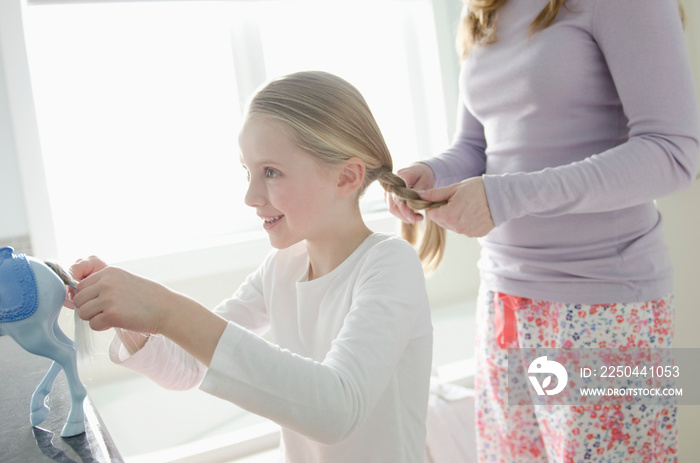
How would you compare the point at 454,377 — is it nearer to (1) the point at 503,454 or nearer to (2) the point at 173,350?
(1) the point at 503,454

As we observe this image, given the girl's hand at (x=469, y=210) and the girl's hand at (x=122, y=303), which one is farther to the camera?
the girl's hand at (x=469, y=210)

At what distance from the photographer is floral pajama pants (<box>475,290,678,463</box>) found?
40.0 inches

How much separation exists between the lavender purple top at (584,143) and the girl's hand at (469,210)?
0.6 inches

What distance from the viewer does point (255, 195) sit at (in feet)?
2.97

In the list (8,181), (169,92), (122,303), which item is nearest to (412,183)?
(122,303)

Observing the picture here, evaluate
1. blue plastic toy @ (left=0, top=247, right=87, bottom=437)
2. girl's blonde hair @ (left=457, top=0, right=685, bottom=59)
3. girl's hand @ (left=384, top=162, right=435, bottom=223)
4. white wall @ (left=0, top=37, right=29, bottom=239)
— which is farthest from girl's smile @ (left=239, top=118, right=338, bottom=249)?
white wall @ (left=0, top=37, right=29, bottom=239)

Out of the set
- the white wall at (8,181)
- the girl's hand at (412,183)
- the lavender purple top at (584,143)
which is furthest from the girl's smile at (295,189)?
the white wall at (8,181)

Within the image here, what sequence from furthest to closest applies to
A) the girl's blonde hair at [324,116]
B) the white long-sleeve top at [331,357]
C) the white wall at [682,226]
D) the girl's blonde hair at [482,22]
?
the white wall at [682,226], the girl's blonde hair at [482,22], the girl's blonde hair at [324,116], the white long-sleeve top at [331,357]

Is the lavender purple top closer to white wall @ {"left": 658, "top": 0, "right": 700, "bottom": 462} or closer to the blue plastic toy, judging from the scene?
the blue plastic toy

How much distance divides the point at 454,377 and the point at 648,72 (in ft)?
4.88

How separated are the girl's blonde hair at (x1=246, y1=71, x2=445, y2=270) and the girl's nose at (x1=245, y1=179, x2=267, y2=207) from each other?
0.09 metres

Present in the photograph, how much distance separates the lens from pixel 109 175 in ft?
7.57

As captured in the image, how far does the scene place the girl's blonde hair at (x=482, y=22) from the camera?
101 centimetres

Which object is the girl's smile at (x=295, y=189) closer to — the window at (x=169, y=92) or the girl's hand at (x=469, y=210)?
the girl's hand at (x=469, y=210)
